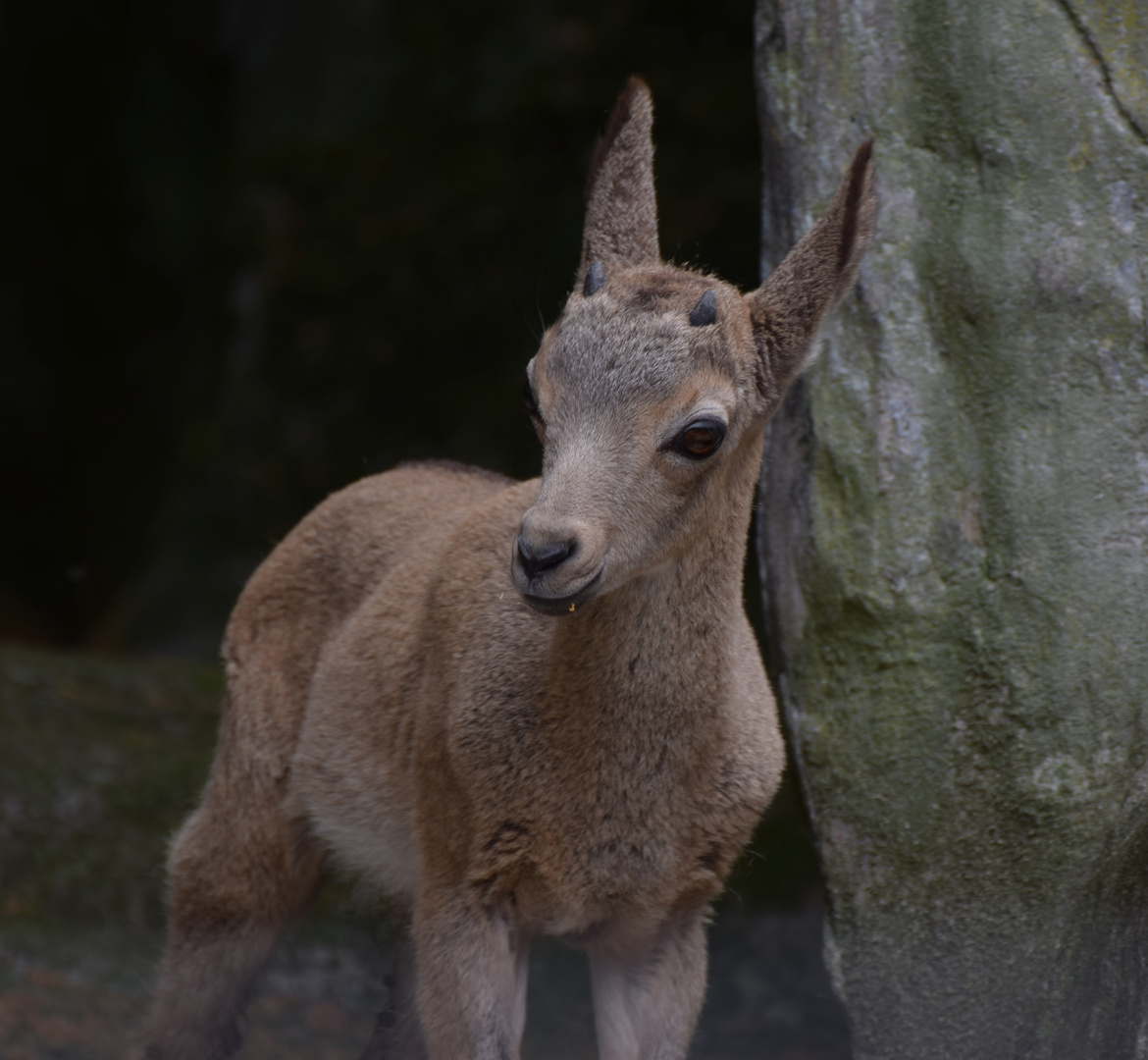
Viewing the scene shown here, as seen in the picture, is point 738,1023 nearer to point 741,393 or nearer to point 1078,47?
point 741,393

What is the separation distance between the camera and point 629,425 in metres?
4.41

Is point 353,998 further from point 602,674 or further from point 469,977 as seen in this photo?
point 602,674

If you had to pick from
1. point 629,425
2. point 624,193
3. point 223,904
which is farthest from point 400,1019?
point 624,193

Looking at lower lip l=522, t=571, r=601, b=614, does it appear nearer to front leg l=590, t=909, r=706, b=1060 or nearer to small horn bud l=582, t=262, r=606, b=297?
small horn bud l=582, t=262, r=606, b=297

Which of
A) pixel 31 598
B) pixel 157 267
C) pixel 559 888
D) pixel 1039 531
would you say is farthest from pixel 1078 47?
pixel 31 598

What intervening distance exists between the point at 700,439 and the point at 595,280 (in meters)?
0.76

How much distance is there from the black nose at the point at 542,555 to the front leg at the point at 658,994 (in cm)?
175

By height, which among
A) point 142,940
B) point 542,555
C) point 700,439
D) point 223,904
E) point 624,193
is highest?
point 624,193

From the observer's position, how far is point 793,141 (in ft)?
20.6

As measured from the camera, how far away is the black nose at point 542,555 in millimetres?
4074

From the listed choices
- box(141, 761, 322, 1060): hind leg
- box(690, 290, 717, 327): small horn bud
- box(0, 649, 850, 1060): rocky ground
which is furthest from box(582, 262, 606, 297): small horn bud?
box(0, 649, 850, 1060): rocky ground

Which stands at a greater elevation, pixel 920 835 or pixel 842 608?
pixel 842 608

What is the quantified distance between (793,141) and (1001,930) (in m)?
3.48

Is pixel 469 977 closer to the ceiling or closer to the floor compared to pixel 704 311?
closer to the floor
